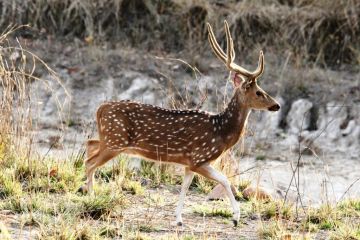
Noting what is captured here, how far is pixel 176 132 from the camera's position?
9.79m

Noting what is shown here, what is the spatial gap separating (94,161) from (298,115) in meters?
6.53

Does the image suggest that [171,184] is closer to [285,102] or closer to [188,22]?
[285,102]

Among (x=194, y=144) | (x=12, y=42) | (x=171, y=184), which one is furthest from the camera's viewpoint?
(x=12, y=42)

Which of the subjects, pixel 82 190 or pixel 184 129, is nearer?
pixel 184 129

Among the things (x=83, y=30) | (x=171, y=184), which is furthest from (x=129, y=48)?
(x=171, y=184)

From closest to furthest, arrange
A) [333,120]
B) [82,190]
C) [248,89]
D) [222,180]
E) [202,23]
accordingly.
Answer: [222,180]
[248,89]
[82,190]
[333,120]
[202,23]

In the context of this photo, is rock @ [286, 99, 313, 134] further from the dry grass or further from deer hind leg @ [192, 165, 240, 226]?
deer hind leg @ [192, 165, 240, 226]

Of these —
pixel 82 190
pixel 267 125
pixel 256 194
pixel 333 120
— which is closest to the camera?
pixel 82 190

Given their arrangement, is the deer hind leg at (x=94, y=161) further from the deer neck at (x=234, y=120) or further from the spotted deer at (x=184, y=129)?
the deer neck at (x=234, y=120)

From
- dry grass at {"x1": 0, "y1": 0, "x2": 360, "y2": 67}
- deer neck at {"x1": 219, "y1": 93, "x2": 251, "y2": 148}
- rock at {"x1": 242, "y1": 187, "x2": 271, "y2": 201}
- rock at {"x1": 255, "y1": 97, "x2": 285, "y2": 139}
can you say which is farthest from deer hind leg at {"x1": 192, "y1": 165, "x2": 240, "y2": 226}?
dry grass at {"x1": 0, "y1": 0, "x2": 360, "y2": 67}

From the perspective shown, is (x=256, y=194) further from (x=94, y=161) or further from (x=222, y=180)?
(x=94, y=161)

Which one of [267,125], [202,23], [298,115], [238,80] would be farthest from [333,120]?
[238,80]

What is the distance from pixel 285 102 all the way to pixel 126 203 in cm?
689

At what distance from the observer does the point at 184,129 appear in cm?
981
